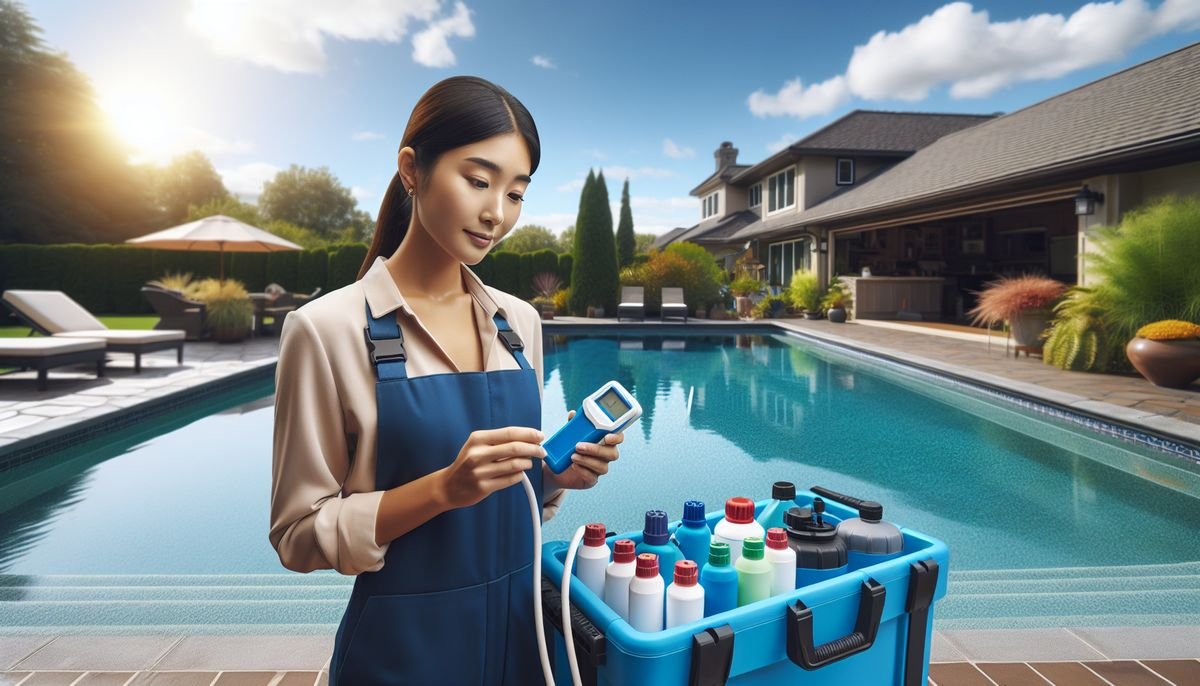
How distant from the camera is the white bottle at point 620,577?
1.15 meters

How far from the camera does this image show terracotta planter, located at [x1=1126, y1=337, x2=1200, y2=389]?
6910 mm

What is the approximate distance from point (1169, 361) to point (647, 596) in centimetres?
832

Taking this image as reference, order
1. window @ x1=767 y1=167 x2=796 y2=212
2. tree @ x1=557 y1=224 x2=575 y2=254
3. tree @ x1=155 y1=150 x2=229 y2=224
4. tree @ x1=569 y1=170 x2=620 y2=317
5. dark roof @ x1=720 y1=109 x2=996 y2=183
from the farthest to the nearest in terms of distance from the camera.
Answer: tree @ x1=557 y1=224 x2=575 y2=254, tree @ x1=155 y1=150 x2=229 y2=224, window @ x1=767 y1=167 x2=796 y2=212, dark roof @ x1=720 y1=109 x2=996 y2=183, tree @ x1=569 y1=170 x2=620 y2=317

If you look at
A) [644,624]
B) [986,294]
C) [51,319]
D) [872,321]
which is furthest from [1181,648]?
[872,321]

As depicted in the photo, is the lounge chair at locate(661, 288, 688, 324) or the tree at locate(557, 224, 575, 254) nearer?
the lounge chair at locate(661, 288, 688, 324)

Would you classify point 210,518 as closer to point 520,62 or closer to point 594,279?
point 594,279

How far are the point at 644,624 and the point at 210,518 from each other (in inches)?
163

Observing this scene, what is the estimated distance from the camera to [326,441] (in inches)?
37.9

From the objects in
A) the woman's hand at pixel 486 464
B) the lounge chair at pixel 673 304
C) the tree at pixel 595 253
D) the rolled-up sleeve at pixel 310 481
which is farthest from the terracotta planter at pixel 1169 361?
the tree at pixel 595 253

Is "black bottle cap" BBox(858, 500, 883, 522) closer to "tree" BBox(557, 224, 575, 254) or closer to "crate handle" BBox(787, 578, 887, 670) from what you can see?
"crate handle" BBox(787, 578, 887, 670)

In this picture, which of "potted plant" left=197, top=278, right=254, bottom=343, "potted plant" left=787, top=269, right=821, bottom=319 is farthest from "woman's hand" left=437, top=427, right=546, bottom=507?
"potted plant" left=787, top=269, right=821, bottom=319

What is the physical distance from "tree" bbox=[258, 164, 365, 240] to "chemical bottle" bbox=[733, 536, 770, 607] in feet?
206

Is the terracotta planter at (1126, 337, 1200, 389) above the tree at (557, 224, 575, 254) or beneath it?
beneath

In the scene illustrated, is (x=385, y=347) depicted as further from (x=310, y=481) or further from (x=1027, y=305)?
(x=1027, y=305)
